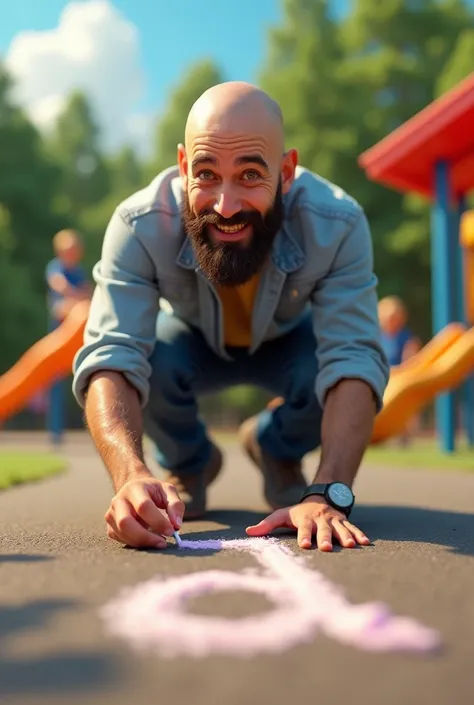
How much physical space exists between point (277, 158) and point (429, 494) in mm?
1918

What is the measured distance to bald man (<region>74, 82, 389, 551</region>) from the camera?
6.51 ft

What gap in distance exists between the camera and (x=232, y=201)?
2090 millimetres

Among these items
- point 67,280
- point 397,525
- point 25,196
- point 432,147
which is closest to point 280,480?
point 397,525

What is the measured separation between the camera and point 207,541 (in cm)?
199

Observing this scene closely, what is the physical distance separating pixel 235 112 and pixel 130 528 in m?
1.07

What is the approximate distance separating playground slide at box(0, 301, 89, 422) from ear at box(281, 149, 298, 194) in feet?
17.5

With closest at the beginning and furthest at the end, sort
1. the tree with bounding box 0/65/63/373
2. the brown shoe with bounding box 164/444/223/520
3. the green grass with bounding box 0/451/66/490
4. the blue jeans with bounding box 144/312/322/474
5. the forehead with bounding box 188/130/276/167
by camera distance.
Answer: the forehead with bounding box 188/130/276/167 < the blue jeans with bounding box 144/312/322/474 < the brown shoe with bounding box 164/444/223/520 < the green grass with bounding box 0/451/66/490 < the tree with bounding box 0/65/63/373

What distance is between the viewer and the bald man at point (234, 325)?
1.99 m

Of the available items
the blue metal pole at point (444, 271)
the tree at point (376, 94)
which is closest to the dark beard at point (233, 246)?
the blue metal pole at point (444, 271)

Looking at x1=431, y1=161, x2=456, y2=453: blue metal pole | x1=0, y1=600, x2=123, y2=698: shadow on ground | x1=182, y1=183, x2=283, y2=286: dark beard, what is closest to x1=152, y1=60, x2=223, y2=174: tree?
x1=431, y1=161, x2=456, y2=453: blue metal pole

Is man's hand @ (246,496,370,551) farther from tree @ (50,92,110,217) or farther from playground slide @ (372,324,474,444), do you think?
tree @ (50,92,110,217)

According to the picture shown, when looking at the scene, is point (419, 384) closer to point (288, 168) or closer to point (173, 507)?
point (288, 168)

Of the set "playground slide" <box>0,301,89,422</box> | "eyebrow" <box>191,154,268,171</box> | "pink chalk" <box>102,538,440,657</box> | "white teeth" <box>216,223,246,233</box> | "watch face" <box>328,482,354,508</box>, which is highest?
"playground slide" <box>0,301,89,422</box>

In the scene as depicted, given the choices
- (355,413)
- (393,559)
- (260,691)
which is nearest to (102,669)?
(260,691)
